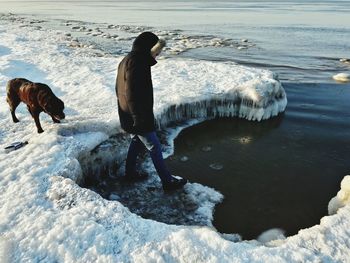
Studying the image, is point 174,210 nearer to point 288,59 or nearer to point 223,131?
point 223,131

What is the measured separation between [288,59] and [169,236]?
52.0ft

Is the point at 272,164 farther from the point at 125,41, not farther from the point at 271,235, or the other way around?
the point at 125,41

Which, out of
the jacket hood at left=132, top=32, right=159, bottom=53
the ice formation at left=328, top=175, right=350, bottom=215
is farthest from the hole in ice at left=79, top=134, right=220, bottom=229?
the jacket hood at left=132, top=32, right=159, bottom=53

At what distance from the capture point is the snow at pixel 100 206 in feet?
13.0

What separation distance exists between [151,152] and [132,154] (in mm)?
592

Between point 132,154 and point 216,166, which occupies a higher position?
point 132,154

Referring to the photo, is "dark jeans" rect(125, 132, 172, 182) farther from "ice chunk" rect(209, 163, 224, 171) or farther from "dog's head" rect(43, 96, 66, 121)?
"dog's head" rect(43, 96, 66, 121)

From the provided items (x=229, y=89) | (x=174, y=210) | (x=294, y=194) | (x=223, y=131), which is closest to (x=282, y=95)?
(x=229, y=89)

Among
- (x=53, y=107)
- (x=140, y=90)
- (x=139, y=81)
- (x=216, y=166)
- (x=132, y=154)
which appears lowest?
(x=216, y=166)

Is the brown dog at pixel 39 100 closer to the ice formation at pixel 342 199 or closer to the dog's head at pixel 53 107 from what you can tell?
the dog's head at pixel 53 107

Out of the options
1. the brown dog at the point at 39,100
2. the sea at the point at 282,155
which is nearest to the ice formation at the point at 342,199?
the sea at the point at 282,155

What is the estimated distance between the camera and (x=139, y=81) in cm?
520

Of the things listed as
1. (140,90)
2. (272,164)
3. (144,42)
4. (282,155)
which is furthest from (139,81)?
(282,155)

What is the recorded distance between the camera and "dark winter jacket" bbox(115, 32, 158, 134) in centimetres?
519
